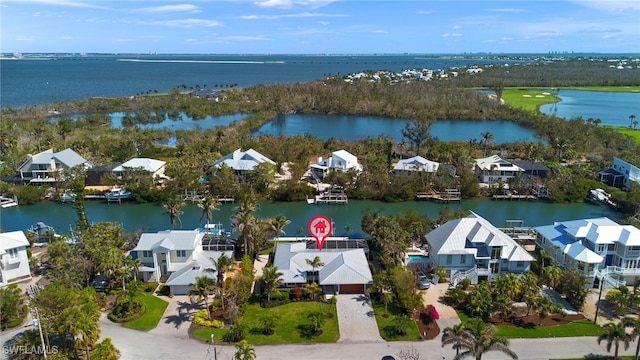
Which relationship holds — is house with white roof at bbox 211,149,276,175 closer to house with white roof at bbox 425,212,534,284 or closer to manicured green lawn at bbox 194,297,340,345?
manicured green lawn at bbox 194,297,340,345

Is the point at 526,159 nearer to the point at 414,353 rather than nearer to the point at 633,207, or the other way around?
the point at 633,207

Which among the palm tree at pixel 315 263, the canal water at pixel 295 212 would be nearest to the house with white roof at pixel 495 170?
the canal water at pixel 295 212

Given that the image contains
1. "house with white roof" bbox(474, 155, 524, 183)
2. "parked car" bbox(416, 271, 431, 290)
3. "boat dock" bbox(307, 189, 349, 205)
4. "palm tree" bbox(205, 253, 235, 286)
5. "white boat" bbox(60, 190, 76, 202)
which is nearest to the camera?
"palm tree" bbox(205, 253, 235, 286)

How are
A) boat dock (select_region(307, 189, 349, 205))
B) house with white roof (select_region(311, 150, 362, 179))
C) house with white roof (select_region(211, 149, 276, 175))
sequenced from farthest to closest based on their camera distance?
house with white roof (select_region(311, 150, 362, 179)) < house with white roof (select_region(211, 149, 276, 175)) < boat dock (select_region(307, 189, 349, 205))

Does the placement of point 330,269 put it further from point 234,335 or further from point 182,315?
point 182,315

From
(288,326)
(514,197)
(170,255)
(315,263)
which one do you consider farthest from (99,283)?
(514,197)

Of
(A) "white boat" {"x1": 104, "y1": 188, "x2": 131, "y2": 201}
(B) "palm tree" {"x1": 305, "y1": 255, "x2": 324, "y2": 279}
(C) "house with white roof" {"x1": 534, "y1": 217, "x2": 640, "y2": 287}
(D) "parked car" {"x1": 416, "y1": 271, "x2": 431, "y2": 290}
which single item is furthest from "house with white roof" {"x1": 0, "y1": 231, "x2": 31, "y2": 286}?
(C) "house with white roof" {"x1": 534, "y1": 217, "x2": 640, "y2": 287}
